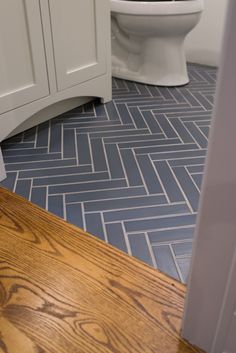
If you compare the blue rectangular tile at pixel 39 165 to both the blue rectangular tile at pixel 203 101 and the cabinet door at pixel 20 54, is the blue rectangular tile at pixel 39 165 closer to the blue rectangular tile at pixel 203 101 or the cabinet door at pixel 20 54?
the cabinet door at pixel 20 54

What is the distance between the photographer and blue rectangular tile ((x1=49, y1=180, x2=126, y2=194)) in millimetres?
1372

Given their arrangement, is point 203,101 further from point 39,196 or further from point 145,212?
point 39,196

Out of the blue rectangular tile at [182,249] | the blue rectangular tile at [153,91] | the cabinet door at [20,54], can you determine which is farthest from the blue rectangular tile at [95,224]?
the blue rectangular tile at [153,91]

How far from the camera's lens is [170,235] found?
3.72 feet

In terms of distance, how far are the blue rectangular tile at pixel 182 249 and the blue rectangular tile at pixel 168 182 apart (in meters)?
0.24

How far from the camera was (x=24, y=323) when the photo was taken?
2.89 ft

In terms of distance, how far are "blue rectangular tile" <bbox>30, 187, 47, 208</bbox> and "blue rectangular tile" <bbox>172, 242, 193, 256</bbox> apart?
518 millimetres

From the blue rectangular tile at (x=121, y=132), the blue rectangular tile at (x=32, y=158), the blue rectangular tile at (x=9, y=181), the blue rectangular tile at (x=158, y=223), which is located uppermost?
the blue rectangular tile at (x=158, y=223)

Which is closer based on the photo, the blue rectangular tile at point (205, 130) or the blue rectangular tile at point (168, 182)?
the blue rectangular tile at point (168, 182)

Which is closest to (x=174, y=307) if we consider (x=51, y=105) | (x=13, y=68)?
(x=13, y=68)

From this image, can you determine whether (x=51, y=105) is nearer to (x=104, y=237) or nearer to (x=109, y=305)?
(x=104, y=237)

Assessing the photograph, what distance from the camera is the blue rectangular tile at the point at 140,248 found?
1056mm

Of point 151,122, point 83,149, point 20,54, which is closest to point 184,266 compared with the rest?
point 83,149

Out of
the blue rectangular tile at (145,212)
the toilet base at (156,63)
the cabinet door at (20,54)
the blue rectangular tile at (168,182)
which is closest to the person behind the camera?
the blue rectangular tile at (145,212)
